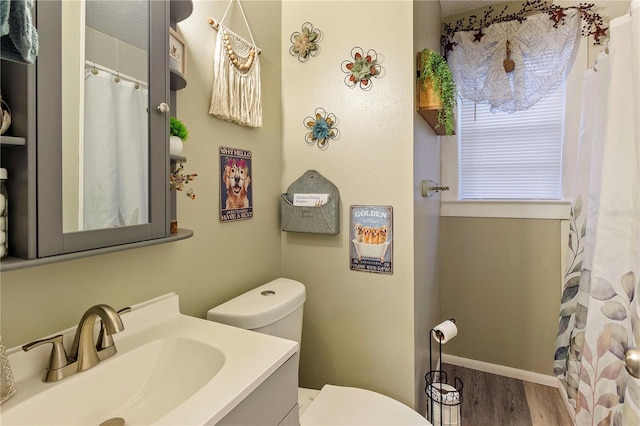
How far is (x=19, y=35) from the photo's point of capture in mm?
610

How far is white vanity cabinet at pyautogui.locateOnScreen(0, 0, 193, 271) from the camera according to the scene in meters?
0.68

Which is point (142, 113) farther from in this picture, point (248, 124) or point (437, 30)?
point (437, 30)

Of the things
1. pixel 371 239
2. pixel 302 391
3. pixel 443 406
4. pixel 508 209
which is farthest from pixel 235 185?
pixel 508 209

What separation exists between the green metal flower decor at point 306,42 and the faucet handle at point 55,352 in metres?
1.50

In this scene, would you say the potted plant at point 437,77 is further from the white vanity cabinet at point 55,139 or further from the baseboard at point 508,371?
the baseboard at point 508,371

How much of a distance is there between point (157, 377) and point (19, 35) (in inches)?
33.1

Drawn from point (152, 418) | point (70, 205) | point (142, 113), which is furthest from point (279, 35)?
point (152, 418)

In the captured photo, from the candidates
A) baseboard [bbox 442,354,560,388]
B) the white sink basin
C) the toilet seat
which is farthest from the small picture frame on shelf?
baseboard [bbox 442,354,560,388]

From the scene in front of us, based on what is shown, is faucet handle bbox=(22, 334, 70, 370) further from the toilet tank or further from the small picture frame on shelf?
the small picture frame on shelf

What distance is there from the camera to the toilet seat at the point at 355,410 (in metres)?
1.27

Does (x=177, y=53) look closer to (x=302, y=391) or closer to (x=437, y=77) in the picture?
(x=437, y=77)

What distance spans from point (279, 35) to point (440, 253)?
1788 millimetres

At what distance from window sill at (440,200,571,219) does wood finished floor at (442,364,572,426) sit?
1123 mm

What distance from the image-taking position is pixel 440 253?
2424mm
